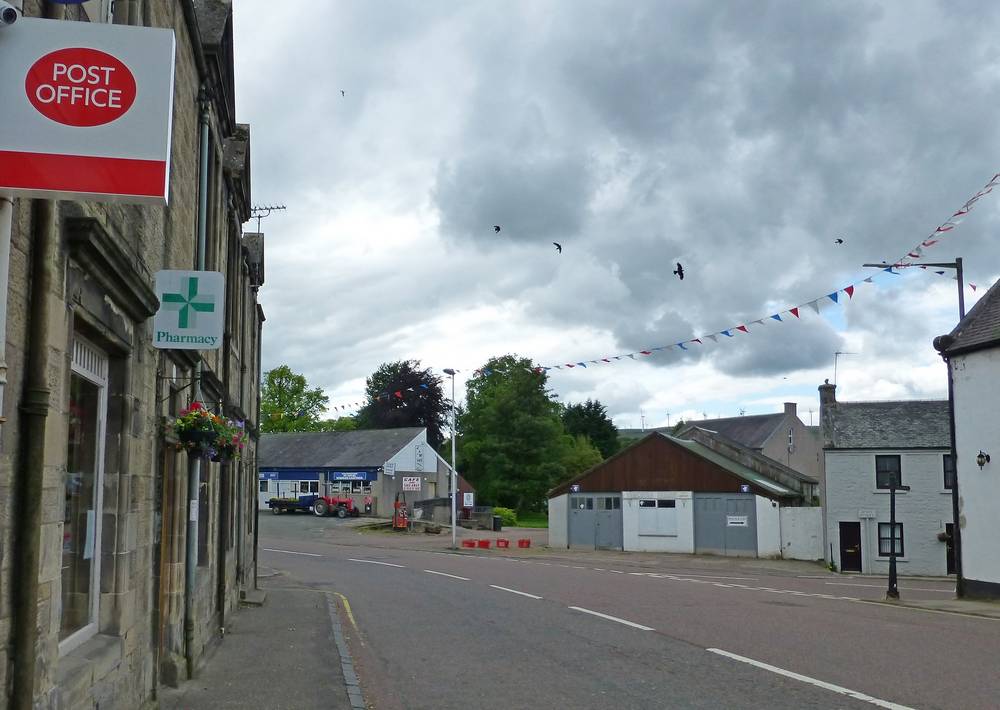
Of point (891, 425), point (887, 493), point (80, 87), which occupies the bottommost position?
point (887, 493)

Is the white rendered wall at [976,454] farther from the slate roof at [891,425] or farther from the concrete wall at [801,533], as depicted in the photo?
the concrete wall at [801,533]

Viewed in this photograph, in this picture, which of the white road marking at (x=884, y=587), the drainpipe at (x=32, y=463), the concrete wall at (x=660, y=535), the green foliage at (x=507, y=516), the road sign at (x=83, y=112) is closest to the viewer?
the road sign at (x=83, y=112)

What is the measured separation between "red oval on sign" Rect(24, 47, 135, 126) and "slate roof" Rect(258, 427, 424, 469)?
61556 millimetres

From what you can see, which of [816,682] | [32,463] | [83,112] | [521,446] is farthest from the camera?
[521,446]

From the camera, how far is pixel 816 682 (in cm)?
989

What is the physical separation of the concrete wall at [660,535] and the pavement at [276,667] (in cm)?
2801

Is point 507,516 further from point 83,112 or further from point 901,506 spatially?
point 83,112

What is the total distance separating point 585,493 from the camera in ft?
148

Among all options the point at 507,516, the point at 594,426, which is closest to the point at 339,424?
the point at 594,426

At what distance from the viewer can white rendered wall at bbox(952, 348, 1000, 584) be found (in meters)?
21.6

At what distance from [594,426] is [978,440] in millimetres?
72013

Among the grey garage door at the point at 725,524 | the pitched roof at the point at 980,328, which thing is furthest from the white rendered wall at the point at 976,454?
the grey garage door at the point at 725,524

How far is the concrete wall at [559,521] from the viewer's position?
4556cm

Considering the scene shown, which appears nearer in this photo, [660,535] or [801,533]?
[801,533]
